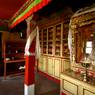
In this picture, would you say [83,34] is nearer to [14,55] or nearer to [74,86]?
[74,86]

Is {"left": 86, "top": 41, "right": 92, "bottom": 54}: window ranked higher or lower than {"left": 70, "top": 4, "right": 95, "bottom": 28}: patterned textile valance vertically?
lower

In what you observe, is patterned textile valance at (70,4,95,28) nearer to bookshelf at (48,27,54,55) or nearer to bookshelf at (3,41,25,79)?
bookshelf at (48,27,54,55)

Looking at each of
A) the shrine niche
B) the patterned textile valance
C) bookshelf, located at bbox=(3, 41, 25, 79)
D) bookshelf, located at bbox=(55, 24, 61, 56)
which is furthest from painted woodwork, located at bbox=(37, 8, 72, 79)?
bookshelf, located at bbox=(3, 41, 25, 79)

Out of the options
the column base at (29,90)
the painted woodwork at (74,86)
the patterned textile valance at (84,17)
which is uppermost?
the patterned textile valance at (84,17)

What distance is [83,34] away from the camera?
301 cm

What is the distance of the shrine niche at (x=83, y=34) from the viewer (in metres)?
2.75

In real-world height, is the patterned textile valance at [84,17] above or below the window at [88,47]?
above

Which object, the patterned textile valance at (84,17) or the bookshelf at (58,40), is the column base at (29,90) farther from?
the patterned textile valance at (84,17)

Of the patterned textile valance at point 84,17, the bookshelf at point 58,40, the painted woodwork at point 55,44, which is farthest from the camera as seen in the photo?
the bookshelf at point 58,40

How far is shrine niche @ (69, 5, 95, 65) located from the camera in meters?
2.75

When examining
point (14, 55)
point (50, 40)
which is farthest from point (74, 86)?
point (14, 55)

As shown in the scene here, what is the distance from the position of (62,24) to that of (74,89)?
240 centimetres

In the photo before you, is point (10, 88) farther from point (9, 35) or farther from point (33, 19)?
point (9, 35)

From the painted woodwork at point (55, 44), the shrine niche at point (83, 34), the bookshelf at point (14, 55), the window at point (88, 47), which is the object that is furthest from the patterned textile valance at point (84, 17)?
the bookshelf at point (14, 55)
